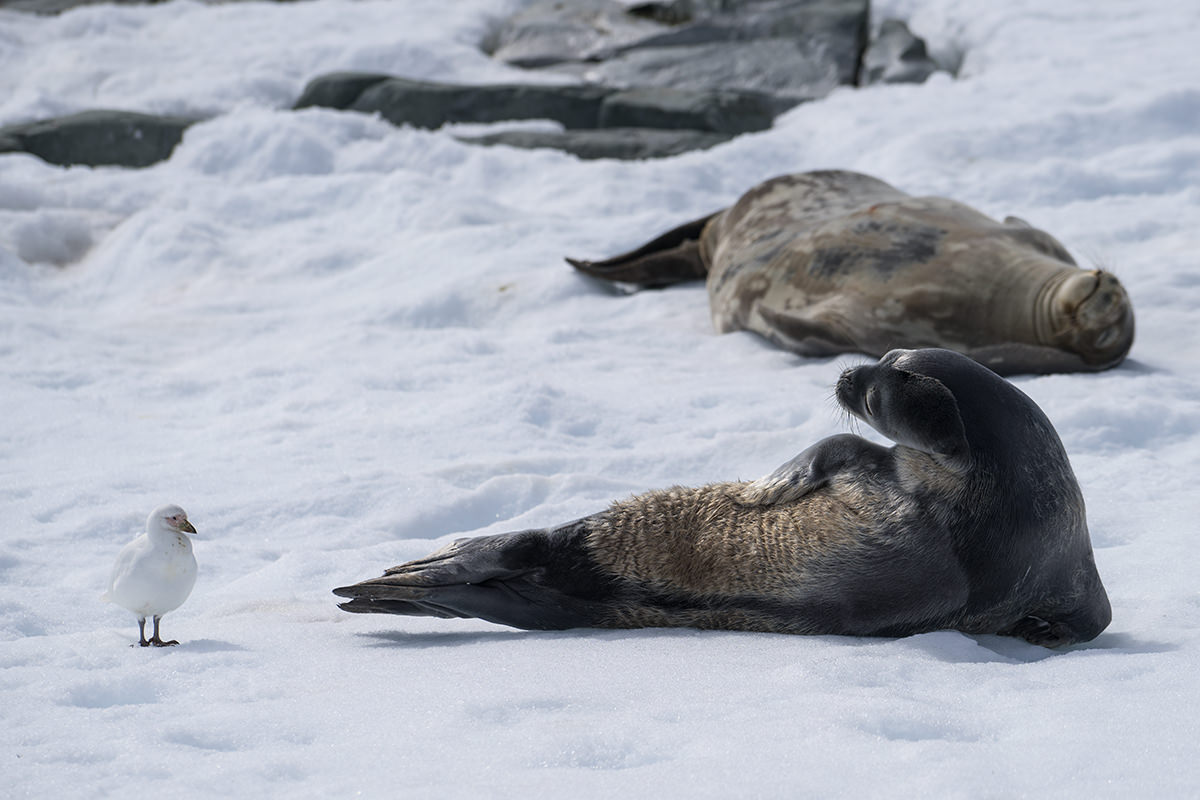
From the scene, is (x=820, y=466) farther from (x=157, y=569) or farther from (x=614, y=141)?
(x=614, y=141)

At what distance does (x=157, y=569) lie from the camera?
9.25ft

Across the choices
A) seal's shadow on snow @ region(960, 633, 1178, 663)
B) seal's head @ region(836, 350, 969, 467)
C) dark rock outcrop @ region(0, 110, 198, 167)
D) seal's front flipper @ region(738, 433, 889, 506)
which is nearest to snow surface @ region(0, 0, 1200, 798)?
seal's shadow on snow @ region(960, 633, 1178, 663)

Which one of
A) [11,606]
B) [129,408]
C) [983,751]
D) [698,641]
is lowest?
[129,408]

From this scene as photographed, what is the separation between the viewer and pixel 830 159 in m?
8.00

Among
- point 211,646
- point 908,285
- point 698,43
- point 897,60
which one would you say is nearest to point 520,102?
point 698,43

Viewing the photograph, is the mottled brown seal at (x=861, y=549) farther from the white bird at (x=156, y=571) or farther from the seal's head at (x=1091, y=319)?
the seal's head at (x=1091, y=319)

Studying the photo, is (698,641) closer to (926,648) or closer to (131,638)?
(926,648)

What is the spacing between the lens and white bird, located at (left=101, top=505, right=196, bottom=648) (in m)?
2.80

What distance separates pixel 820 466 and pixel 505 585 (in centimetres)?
79

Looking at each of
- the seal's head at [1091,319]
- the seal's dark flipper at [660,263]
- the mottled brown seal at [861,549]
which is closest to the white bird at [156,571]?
the mottled brown seal at [861,549]

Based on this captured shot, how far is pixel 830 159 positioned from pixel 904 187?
3.02ft

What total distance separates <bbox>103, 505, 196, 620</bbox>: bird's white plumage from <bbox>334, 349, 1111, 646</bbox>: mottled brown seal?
35 centimetres

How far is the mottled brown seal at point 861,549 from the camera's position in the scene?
275cm

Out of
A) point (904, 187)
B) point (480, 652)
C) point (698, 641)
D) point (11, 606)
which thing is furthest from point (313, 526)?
point (904, 187)
